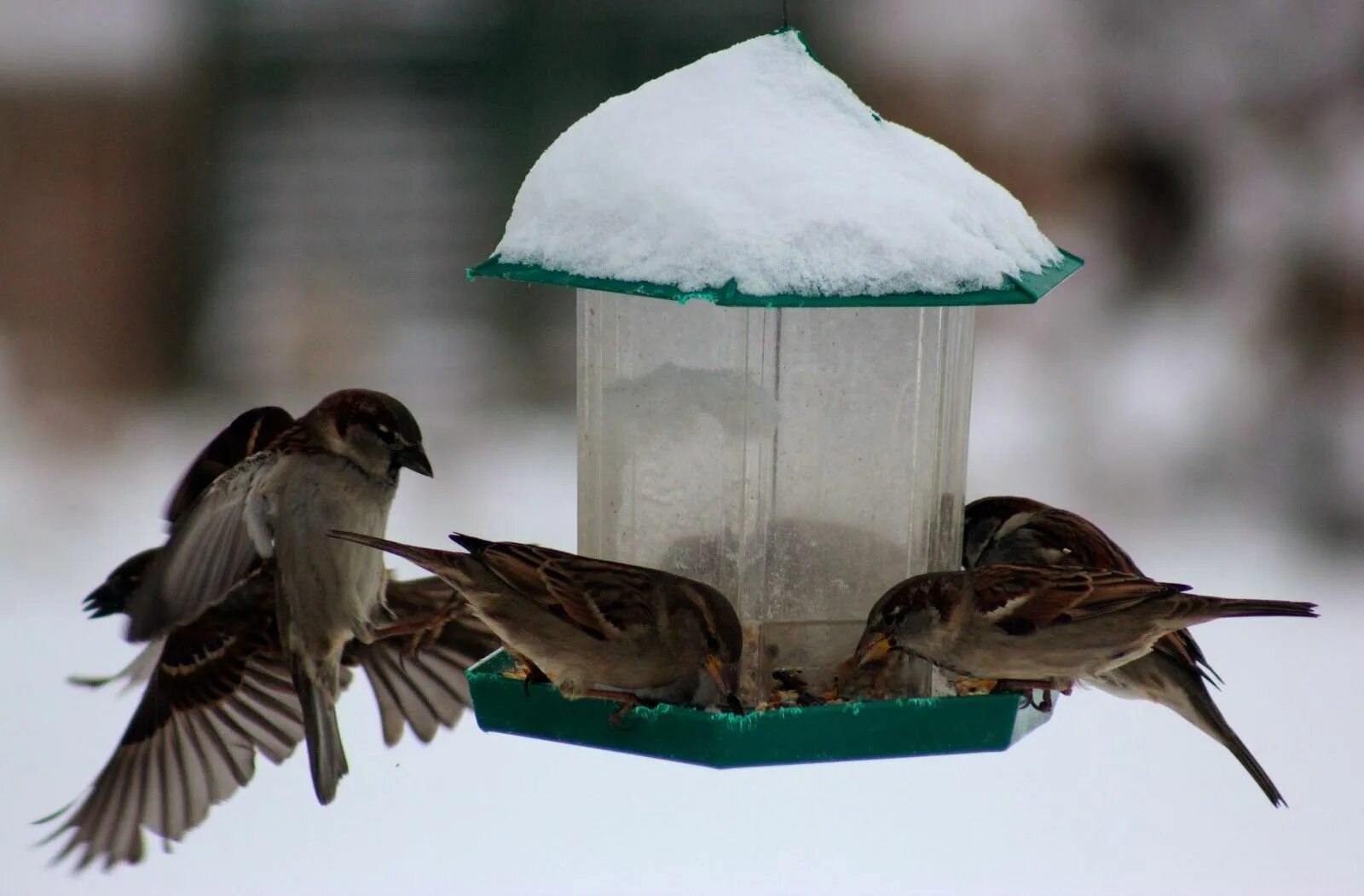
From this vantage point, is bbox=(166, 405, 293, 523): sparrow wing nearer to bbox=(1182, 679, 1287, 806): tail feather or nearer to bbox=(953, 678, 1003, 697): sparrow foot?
bbox=(953, 678, 1003, 697): sparrow foot

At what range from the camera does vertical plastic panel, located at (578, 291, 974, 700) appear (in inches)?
81.4

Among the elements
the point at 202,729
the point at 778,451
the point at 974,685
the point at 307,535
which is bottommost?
the point at 202,729

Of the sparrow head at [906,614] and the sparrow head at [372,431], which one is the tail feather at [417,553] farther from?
the sparrow head at [906,614]

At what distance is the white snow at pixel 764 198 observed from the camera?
181 centimetres

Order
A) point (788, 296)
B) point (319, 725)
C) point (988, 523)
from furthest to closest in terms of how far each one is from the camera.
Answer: point (319, 725)
point (988, 523)
point (788, 296)

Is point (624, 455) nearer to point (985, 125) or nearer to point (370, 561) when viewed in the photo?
point (370, 561)

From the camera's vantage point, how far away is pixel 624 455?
85.3 inches

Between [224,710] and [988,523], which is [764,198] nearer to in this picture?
[988,523]

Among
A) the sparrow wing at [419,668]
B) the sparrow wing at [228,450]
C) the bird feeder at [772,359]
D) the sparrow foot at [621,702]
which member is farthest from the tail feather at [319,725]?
the sparrow foot at [621,702]

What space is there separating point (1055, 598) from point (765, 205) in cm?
70

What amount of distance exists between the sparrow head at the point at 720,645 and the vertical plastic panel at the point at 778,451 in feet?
0.45

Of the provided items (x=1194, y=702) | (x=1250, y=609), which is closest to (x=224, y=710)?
(x=1194, y=702)

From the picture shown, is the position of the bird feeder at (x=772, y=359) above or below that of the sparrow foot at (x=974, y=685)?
above

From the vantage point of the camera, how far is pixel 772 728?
1.90 m
